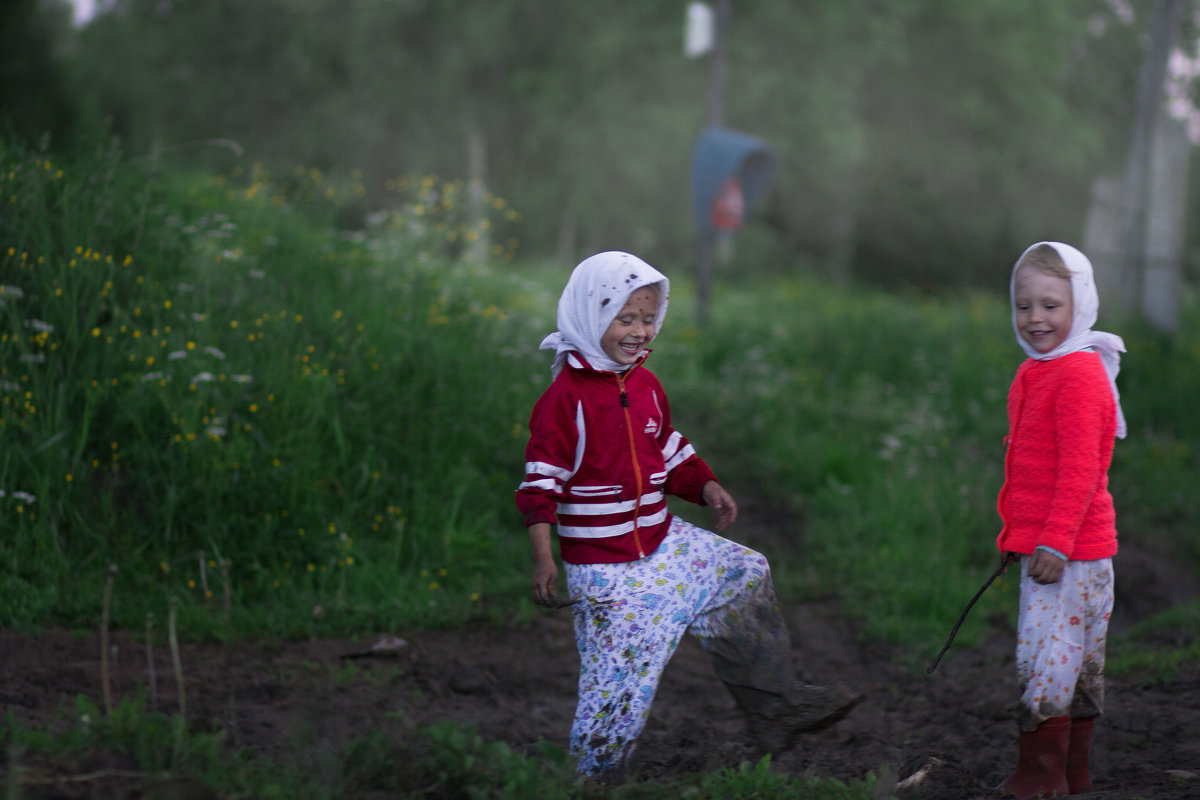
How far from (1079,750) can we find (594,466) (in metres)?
1.77

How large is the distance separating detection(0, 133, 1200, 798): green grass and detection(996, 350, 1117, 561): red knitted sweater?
3.51 feet

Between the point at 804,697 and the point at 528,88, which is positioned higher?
the point at 528,88

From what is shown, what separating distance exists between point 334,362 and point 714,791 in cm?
365

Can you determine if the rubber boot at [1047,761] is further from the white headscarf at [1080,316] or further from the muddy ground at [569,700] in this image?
the white headscarf at [1080,316]

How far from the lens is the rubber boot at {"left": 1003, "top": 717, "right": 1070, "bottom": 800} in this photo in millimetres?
3150

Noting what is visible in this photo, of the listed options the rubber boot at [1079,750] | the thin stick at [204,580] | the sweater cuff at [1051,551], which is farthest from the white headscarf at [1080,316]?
the thin stick at [204,580]

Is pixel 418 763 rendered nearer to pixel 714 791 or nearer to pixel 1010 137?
pixel 714 791

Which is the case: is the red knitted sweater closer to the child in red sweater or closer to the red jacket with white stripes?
the child in red sweater

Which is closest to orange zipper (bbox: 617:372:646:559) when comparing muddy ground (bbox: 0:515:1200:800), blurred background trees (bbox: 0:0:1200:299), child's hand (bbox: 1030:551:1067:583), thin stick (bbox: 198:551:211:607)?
muddy ground (bbox: 0:515:1200:800)

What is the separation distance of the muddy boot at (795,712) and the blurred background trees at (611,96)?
17.8m

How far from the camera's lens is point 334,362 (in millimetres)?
5691

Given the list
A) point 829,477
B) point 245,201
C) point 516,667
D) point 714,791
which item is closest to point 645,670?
point 714,791

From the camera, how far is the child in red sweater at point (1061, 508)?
3107mm

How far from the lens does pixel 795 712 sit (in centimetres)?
312
